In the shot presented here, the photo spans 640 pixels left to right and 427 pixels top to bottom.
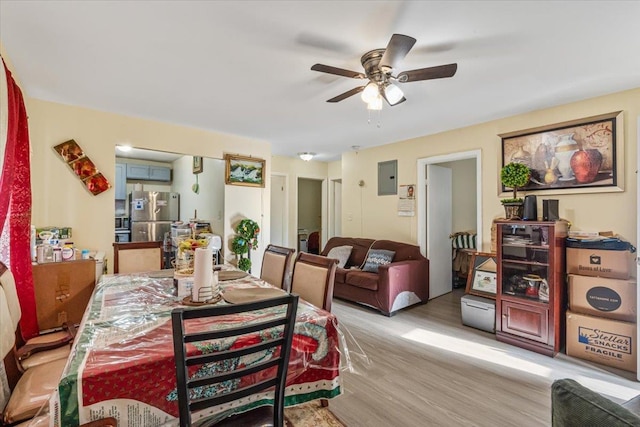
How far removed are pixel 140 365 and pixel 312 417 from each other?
1.30 metres

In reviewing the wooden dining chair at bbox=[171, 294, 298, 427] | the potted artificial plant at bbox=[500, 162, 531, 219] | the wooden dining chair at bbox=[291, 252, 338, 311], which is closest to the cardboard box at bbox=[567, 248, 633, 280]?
the potted artificial plant at bbox=[500, 162, 531, 219]

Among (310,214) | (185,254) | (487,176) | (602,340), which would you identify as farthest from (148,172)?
(602,340)

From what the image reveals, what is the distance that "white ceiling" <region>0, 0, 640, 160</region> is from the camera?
5.44 ft

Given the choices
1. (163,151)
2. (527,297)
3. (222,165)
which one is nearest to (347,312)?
(527,297)

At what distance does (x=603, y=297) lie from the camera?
2586mm

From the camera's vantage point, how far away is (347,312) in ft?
12.9

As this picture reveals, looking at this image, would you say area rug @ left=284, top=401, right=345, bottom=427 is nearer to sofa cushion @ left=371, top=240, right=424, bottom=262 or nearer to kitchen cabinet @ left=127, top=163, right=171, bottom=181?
sofa cushion @ left=371, top=240, right=424, bottom=262

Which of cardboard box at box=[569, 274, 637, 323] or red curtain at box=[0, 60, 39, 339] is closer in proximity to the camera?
red curtain at box=[0, 60, 39, 339]

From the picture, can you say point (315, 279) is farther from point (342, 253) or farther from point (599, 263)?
point (342, 253)

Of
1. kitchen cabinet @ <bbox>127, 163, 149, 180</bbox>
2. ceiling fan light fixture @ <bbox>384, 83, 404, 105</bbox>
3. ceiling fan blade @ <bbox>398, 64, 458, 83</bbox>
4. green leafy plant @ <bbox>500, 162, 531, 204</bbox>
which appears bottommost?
green leafy plant @ <bbox>500, 162, 531, 204</bbox>

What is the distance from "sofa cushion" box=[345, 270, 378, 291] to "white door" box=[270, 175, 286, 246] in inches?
94.7

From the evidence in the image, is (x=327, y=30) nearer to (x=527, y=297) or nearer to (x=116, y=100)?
(x=116, y=100)

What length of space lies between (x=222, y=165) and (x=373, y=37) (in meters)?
3.04

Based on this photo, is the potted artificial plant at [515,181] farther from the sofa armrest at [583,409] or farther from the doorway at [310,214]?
the doorway at [310,214]
